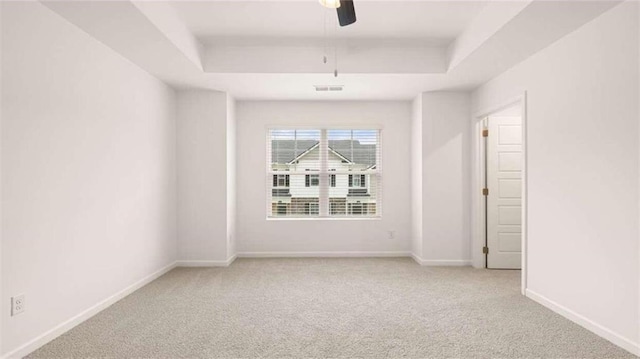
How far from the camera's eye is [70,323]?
112 inches

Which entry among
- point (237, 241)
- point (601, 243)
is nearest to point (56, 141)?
point (237, 241)

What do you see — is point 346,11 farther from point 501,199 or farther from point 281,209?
point 281,209

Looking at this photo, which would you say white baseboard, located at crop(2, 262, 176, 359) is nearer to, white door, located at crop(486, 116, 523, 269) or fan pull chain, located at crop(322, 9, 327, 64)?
fan pull chain, located at crop(322, 9, 327, 64)

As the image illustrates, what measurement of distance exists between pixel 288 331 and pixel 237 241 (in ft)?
9.64

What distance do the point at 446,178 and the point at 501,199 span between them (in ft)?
2.45

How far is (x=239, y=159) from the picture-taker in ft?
18.3

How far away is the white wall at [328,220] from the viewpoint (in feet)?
18.2

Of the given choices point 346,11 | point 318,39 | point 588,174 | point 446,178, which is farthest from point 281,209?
point 588,174

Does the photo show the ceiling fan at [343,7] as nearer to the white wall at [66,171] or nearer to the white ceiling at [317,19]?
the white ceiling at [317,19]

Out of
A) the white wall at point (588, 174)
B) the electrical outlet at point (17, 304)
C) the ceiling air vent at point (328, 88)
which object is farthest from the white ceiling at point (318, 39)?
the electrical outlet at point (17, 304)

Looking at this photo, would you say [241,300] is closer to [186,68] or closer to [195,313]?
[195,313]

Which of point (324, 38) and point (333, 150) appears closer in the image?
point (324, 38)

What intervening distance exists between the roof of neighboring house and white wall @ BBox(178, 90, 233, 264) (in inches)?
37.9

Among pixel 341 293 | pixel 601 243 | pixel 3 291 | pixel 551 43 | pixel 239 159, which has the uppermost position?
pixel 551 43
